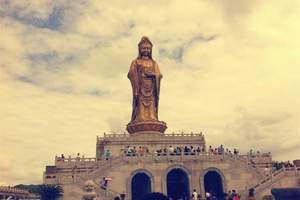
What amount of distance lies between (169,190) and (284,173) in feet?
39.2

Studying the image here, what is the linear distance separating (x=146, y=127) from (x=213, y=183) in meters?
13.8

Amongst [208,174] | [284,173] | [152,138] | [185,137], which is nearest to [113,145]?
[152,138]

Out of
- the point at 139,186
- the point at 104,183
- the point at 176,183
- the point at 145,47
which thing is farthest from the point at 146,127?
the point at 104,183

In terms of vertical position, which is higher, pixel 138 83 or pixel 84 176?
pixel 138 83

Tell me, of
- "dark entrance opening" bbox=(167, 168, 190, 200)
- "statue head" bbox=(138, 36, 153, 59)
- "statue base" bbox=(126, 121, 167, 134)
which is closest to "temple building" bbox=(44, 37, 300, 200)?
"dark entrance opening" bbox=(167, 168, 190, 200)

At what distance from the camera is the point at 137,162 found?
40844mm

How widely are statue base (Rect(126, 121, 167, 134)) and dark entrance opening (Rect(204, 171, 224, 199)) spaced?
1297cm

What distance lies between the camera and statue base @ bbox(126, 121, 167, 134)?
53.7 metres

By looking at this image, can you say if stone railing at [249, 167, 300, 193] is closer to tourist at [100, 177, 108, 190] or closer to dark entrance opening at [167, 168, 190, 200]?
dark entrance opening at [167, 168, 190, 200]

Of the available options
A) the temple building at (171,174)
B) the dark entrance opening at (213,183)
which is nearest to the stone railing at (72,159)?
the temple building at (171,174)

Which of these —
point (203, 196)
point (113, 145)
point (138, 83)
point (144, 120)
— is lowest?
point (203, 196)

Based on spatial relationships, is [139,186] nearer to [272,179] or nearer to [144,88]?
[272,179]

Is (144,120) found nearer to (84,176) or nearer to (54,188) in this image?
(84,176)

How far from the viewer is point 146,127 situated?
53.7 m
